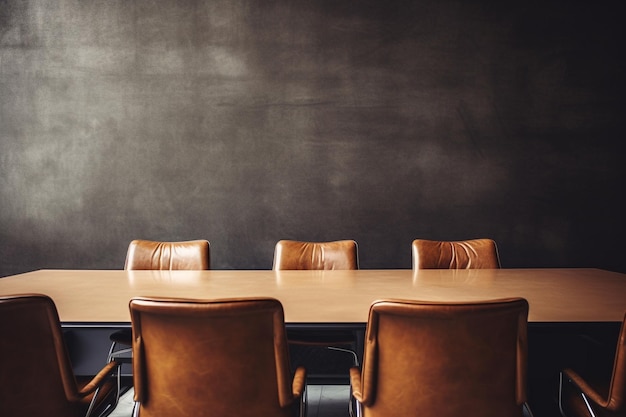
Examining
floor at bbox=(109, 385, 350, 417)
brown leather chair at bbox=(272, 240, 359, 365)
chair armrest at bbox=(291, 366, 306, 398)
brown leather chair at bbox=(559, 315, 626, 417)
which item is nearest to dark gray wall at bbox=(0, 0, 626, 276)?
brown leather chair at bbox=(272, 240, 359, 365)

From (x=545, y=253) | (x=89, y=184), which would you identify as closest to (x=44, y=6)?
(x=89, y=184)

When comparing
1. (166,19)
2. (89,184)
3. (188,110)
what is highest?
(166,19)

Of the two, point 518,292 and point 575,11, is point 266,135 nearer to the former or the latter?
point 518,292

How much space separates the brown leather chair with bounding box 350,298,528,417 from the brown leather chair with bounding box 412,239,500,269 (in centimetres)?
160

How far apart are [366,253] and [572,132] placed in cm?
222

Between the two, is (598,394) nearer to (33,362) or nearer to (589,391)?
(589,391)

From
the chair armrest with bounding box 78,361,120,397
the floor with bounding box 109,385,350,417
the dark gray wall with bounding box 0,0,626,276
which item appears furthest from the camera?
the dark gray wall with bounding box 0,0,626,276

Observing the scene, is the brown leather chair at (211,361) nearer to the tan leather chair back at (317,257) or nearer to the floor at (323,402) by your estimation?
the floor at (323,402)

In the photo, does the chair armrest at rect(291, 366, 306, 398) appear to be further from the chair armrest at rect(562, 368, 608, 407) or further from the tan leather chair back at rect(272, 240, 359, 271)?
the tan leather chair back at rect(272, 240, 359, 271)

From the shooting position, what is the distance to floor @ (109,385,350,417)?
2549 millimetres

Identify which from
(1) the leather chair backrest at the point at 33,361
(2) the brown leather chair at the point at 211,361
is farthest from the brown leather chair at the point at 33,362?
(2) the brown leather chair at the point at 211,361

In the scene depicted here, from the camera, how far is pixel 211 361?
4.09 ft

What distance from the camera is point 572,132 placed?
152 inches

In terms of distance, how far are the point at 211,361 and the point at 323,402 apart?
5.58ft
